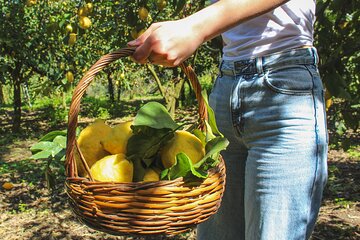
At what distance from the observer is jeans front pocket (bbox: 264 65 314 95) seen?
1.01 m

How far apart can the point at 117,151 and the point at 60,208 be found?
2.66m

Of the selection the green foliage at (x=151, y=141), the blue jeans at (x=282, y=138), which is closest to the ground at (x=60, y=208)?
the blue jeans at (x=282, y=138)

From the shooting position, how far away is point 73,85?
182 inches

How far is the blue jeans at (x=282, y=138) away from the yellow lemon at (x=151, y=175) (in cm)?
26

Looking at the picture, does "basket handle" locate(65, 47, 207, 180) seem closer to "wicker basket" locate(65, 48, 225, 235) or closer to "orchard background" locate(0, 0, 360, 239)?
"wicker basket" locate(65, 48, 225, 235)

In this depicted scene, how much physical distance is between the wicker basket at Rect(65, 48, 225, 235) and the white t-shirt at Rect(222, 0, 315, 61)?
34 centimetres

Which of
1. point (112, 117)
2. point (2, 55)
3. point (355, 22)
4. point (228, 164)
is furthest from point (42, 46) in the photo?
point (228, 164)

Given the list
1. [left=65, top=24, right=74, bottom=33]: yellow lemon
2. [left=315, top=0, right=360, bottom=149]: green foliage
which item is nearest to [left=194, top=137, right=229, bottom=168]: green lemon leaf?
[left=315, top=0, right=360, bottom=149]: green foliage

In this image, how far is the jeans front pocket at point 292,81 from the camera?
3.31ft

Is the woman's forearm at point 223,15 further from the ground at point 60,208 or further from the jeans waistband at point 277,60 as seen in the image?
the ground at point 60,208

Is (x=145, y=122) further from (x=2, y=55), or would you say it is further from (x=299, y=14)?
(x=2, y=55)

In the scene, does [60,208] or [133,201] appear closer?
[133,201]

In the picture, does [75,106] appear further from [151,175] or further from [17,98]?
[17,98]

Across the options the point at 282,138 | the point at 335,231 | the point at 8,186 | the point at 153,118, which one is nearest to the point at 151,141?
the point at 153,118
